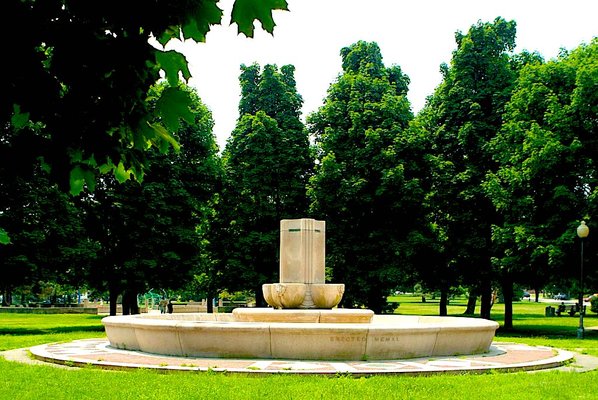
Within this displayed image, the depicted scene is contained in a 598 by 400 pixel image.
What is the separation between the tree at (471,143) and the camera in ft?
107

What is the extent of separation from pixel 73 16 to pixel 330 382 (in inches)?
354

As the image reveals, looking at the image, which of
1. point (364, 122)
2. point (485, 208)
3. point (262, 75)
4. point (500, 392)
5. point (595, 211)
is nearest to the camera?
point (500, 392)

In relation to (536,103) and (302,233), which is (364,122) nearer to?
(536,103)

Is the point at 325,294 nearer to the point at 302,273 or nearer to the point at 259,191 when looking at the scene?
the point at 302,273

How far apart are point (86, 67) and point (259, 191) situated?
34742mm

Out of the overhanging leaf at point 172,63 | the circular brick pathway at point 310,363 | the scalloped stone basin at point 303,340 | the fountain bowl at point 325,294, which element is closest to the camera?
the overhanging leaf at point 172,63

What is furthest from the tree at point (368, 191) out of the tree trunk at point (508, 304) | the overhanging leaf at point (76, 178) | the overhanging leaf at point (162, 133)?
the overhanging leaf at point (76, 178)

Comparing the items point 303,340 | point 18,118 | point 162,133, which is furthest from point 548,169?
point 18,118

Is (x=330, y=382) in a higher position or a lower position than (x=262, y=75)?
lower

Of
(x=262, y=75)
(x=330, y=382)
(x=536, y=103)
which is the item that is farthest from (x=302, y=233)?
(x=262, y=75)

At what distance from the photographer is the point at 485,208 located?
1297 inches

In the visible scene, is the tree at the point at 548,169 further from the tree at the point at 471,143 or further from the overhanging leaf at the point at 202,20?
the overhanging leaf at the point at 202,20

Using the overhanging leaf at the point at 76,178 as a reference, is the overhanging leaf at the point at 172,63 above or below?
above

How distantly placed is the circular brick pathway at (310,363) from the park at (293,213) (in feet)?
0.26
